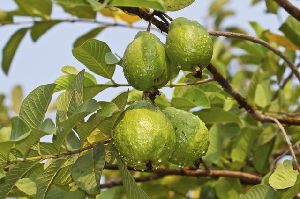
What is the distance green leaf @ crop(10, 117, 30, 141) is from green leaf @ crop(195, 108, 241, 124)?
88 cm

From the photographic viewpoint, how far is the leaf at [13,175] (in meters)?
1.37

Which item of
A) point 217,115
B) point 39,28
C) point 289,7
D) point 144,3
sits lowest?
point 217,115

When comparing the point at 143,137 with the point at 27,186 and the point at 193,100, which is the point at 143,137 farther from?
the point at 193,100

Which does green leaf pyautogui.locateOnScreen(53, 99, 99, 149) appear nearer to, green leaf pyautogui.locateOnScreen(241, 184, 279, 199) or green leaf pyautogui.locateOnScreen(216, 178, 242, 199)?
green leaf pyautogui.locateOnScreen(241, 184, 279, 199)

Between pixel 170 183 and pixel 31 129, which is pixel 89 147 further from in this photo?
pixel 170 183

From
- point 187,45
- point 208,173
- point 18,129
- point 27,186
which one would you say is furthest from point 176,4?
point 208,173

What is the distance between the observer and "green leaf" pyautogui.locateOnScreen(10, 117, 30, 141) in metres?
1.29

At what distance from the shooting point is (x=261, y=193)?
56.5 inches

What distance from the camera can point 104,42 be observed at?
1475mm

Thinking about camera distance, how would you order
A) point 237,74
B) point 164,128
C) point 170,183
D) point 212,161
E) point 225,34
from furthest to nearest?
point 237,74
point 170,183
point 212,161
point 225,34
point 164,128

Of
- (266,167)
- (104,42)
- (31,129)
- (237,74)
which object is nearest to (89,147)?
(31,129)

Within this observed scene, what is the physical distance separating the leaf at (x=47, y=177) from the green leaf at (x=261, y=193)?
1.44 ft

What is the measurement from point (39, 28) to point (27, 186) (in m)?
1.02

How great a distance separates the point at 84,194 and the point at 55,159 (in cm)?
12
